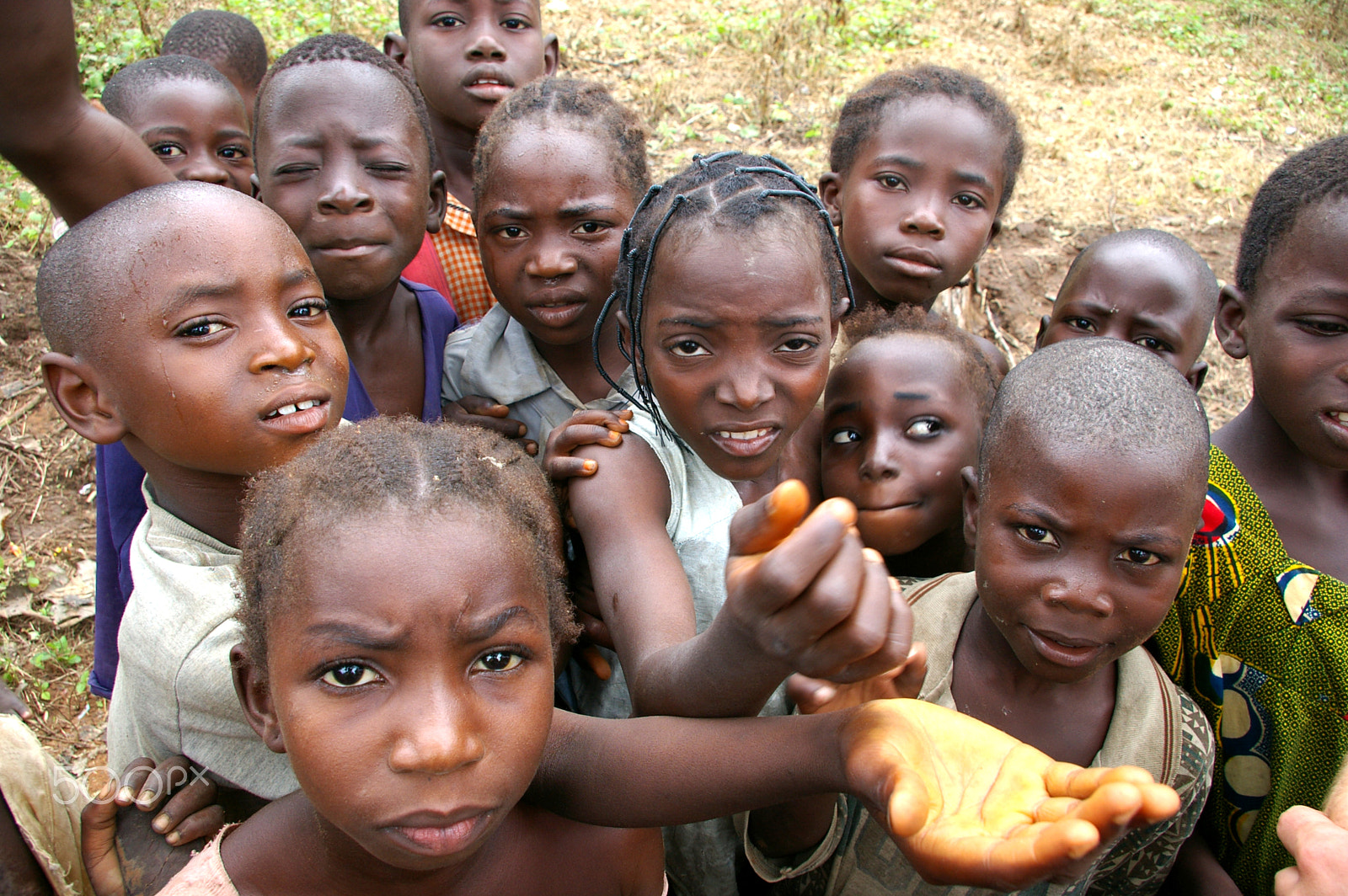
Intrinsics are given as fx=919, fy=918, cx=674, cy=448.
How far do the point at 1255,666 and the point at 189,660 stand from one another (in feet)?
7.06

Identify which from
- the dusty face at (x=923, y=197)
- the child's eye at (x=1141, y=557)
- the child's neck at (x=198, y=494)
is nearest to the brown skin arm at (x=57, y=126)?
the child's neck at (x=198, y=494)

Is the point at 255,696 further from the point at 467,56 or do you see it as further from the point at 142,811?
the point at 467,56

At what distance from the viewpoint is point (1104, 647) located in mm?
1689

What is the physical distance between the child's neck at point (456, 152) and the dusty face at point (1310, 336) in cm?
258

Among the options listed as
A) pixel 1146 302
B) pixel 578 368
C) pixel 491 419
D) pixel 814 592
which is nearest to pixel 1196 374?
pixel 1146 302

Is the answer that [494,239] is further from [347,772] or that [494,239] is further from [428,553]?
[347,772]

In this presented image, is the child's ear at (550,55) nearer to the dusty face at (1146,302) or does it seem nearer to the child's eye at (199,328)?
the dusty face at (1146,302)

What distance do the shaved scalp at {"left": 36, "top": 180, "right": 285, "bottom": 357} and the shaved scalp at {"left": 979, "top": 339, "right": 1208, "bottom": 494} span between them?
1.56 metres

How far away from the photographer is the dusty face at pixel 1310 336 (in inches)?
75.8

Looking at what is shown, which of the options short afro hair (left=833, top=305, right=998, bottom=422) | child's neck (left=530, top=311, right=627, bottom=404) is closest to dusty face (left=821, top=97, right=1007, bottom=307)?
short afro hair (left=833, top=305, right=998, bottom=422)

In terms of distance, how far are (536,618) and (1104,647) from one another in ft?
3.47

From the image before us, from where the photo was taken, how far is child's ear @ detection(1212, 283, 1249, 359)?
216 centimetres

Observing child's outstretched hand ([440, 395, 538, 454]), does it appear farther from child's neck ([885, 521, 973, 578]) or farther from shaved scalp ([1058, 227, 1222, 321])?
shaved scalp ([1058, 227, 1222, 321])

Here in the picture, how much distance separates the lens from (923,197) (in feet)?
9.06
